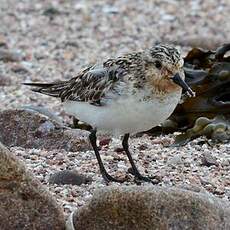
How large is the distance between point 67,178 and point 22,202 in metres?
1.02

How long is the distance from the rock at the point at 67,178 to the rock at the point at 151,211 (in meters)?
0.99

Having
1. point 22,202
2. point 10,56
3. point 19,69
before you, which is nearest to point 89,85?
point 22,202

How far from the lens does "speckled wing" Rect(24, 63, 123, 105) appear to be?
5.09 m

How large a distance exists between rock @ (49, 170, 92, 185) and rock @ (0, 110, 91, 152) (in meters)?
0.74

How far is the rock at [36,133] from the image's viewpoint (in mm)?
5949

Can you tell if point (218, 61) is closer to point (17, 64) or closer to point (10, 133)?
point (10, 133)

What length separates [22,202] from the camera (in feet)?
13.4

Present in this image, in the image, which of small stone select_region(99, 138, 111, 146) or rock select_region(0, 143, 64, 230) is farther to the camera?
small stone select_region(99, 138, 111, 146)

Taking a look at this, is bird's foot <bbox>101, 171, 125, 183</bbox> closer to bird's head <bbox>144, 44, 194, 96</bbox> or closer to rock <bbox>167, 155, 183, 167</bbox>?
rock <bbox>167, 155, 183, 167</bbox>

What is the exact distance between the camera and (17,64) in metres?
8.90

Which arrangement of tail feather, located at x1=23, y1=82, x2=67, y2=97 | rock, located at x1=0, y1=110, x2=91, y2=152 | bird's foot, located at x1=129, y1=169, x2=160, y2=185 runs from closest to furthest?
bird's foot, located at x1=129, y1=169, x2=160, y2=185
tail feather, located at x1=23, y1=82, x2=67, y2=97
rock, located at x1=0, y1=110, x2=91, y2=152

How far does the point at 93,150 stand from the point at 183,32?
499 cm

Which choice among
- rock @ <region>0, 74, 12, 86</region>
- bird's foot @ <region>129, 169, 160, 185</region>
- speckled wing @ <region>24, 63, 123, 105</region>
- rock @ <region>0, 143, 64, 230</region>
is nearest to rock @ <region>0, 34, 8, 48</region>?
rock @ <region>0, 74, 12, 86</region>

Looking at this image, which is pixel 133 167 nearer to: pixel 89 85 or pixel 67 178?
pixel 67 178
